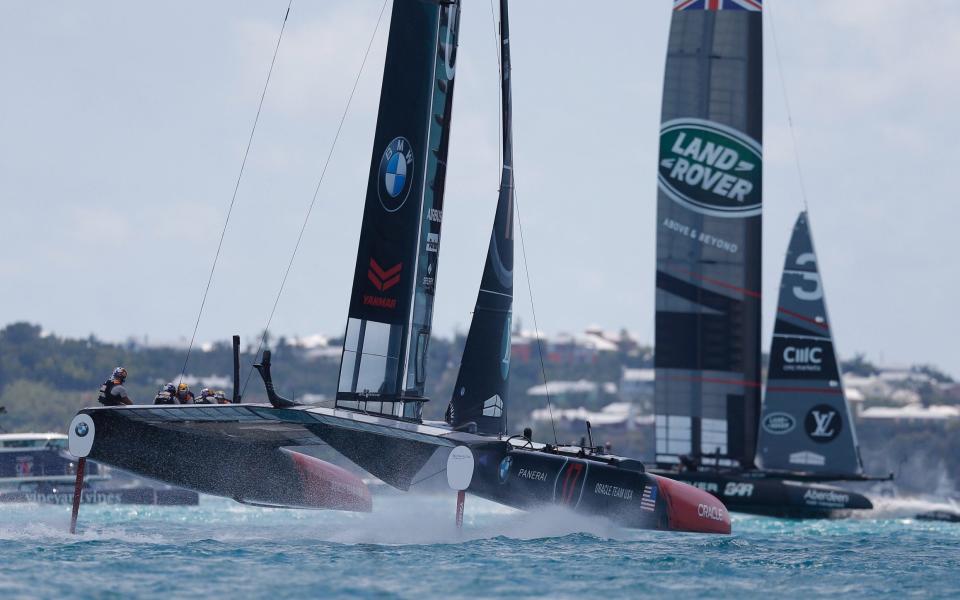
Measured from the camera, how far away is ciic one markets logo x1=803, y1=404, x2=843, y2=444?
86.5 feet

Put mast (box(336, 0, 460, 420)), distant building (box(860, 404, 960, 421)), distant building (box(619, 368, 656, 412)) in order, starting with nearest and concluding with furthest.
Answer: mast (box(336, 0, 460, 420)) < distant building (box(860, 404, 960, 421)) < distant building (box(619, 368, 656, 412))

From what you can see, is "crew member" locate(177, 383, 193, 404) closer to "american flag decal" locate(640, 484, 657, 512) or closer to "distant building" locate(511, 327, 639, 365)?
"american flag decal" locate(640, 484, 657, 512)

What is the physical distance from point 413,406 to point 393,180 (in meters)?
2.70

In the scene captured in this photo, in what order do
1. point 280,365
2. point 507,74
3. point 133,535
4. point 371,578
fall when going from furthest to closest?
1. point 280,365
2. point 507,74
3. point 133,535
4. point 371,578

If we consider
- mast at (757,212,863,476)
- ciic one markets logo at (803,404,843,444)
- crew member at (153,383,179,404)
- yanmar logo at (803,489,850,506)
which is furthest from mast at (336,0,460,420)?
ciic one markets logo at (803,404,843,444)

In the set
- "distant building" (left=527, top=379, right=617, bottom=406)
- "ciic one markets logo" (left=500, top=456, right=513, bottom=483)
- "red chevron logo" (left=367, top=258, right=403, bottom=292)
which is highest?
"distant building" (left=527, top=379, right=617, bottom=406)

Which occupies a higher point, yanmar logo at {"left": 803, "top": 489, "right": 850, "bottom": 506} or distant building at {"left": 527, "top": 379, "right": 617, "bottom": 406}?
distant building at {"left": 527, "top": 379, "right": 617, "bottom": 406}

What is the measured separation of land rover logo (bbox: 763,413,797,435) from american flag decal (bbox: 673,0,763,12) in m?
7.12

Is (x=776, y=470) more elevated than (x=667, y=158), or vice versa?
(x=667, y=158)

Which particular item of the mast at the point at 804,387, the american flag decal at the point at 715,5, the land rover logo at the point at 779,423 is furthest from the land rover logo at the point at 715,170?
the land rover logo at the point at 779,423

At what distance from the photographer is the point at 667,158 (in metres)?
26.5

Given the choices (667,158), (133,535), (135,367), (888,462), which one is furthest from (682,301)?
(135,367)

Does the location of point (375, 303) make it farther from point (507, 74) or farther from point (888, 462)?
point (888, 462)

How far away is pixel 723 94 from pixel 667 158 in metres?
1.45
